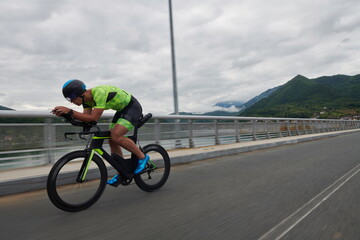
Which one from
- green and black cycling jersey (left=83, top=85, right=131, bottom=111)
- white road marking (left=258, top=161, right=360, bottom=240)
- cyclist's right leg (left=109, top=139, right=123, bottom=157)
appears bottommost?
white road marking (left=258, top=161, right=360, bottom=240)

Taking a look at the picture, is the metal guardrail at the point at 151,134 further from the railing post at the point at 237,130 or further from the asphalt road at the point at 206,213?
the asphalt road at the point at 206,213

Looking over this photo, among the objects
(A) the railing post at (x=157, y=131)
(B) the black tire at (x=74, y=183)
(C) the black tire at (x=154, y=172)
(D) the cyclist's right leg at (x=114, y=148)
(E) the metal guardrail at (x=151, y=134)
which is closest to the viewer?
(B) the black tire at (x=74, y=183)

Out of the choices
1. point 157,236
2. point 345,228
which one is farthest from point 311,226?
point 157,236

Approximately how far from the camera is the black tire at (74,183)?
126 inches

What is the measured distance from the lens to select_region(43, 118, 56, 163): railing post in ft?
20.9

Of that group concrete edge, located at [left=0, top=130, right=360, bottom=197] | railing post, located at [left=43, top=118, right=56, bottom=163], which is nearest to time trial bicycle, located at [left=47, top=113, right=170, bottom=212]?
concrete edge, located at [left=0, top=130, right=360, bottom=197]

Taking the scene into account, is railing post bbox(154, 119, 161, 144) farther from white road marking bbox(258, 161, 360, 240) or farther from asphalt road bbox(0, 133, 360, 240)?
white road marking bbox(258, 161, 360, 240)

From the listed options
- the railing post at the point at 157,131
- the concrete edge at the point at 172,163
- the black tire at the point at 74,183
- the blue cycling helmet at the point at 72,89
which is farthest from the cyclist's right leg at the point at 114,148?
the railing post at the point at 157,131

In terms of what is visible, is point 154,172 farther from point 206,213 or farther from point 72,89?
point 72,89

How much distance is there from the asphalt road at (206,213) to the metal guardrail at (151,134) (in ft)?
6.14

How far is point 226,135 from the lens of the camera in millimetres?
13602

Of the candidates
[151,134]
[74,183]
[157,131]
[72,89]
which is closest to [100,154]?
[74,183]

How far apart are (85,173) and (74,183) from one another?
0.19 m

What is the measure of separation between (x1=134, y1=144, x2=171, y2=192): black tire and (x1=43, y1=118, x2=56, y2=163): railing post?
3162 mm
